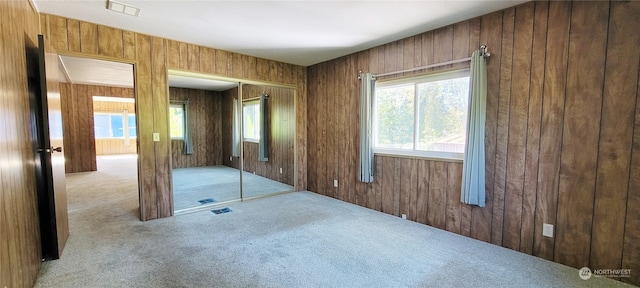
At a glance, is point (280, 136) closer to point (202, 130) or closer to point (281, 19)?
point (281, 19)

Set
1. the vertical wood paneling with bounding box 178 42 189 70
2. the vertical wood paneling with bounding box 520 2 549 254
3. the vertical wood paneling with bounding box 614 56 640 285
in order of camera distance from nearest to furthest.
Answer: the vertical wood paneling with bounding box 614 56 640 285
the vertical wood paneling with bounding box 520 2 549 254
the vertical wood paneling with bounding box 178 42 189 70

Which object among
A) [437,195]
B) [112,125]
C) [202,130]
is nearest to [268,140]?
[202,130]

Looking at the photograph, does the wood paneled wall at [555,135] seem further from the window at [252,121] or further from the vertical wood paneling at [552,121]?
the window at [252,121]

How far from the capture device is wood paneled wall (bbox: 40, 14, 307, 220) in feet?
9.68

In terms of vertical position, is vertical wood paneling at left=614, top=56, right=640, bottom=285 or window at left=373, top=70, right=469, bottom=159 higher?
window at left=373, top=70, right=469, bottom=159

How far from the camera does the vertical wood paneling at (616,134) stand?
207 centimetres

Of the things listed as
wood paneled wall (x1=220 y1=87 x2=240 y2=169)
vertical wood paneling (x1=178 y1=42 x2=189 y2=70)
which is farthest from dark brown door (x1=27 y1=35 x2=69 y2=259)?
wood paneled wall (x1=220 y1=87 x2=240 y2=169)

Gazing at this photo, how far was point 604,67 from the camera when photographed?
2.18 meters

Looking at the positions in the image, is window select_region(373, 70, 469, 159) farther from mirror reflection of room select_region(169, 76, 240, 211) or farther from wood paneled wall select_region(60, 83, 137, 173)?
wood paneled wall select_region(60, 83, 137, 173)

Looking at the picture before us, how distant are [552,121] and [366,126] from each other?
2.06 meters

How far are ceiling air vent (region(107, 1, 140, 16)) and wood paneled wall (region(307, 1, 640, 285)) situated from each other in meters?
3.11

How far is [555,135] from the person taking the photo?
2432 millimetres

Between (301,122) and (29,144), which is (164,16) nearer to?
(29,144)

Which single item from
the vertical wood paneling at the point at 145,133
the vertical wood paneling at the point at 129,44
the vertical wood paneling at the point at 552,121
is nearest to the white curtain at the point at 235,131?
the vertical wood paneling at the point at 145,133
